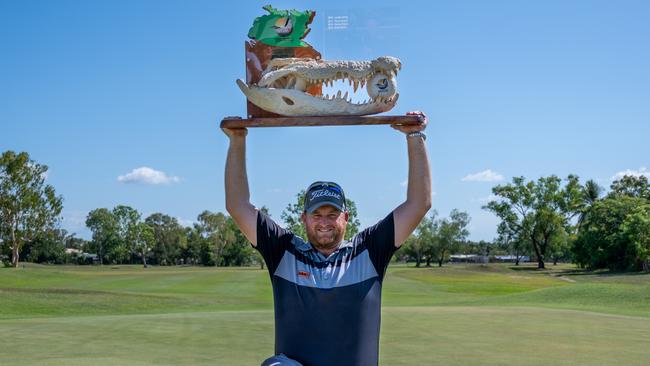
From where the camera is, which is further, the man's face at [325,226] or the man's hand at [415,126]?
the man's hand at [415,126]

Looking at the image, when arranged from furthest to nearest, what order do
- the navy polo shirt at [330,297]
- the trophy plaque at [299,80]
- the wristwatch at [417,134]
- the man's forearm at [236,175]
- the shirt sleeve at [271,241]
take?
the trophy plaque at [299,80] → the wristwatch at [417,134] → the man's forearm at [236,175] → the shirt sleeve at [271,241] → the navy polo shirt at [330,297]

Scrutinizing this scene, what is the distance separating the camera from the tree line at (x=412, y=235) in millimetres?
59281

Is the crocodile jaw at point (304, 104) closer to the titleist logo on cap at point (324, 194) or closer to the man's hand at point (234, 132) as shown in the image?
the man's hand at point (234, 132)

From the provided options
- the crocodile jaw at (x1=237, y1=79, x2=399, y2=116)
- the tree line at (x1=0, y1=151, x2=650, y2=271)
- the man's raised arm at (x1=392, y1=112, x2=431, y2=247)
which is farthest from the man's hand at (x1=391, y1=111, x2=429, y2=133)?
the tree line at (x1=0, y1=151, x2=650, y2=271)

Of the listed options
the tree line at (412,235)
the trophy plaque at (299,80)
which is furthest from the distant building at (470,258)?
the trophy plaque at (299,80)

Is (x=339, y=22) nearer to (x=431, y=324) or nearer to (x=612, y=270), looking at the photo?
(x=431, y=324)

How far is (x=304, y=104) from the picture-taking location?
5.10 meters

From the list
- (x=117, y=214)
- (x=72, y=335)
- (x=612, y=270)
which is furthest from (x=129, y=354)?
(x=117, y=214)

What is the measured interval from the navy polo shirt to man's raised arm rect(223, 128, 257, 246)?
7.9 inches

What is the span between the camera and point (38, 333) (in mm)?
11516

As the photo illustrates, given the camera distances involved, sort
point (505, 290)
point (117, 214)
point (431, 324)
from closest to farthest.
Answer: point (431, 324) → point (505, 290) → point (117, 214)

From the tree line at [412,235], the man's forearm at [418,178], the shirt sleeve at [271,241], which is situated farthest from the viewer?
the tree line at [412,235]

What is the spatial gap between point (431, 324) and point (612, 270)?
50849mm

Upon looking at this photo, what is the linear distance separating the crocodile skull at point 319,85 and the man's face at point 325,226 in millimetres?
1278
